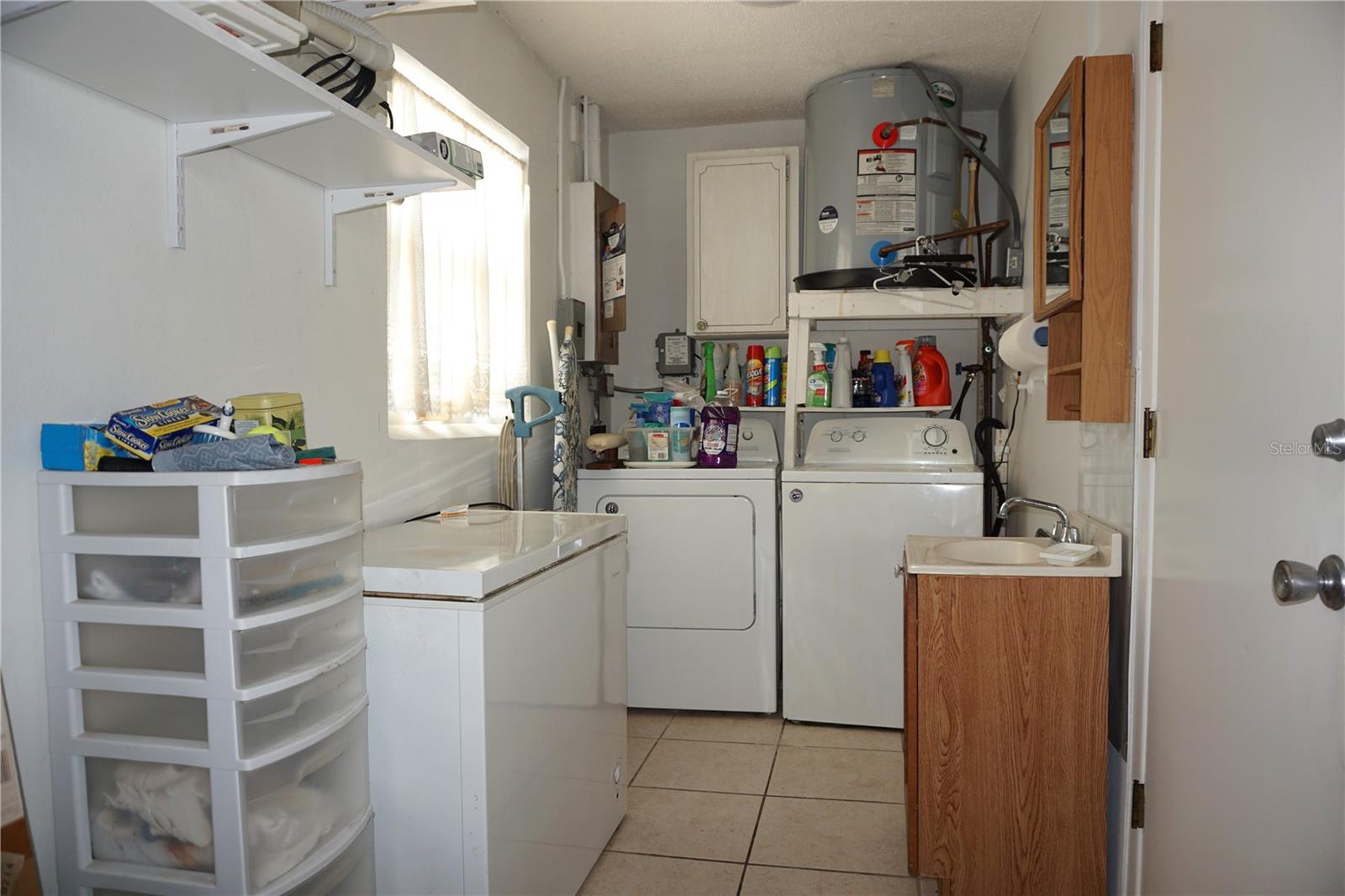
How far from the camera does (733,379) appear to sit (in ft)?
12.2

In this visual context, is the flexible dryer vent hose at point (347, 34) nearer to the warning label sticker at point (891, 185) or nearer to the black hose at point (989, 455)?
the warning label sticker at point (891, 185)

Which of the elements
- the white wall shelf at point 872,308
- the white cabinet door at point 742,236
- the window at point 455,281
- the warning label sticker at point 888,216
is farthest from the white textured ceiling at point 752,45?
the white wall shelf at point 872,308

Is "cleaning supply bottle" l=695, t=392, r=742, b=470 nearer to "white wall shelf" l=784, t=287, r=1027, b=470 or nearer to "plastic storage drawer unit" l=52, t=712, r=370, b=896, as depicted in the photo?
"white wall shelf" l=784, t=287, r=1027, b=470

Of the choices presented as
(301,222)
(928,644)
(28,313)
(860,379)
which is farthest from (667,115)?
(28,313)

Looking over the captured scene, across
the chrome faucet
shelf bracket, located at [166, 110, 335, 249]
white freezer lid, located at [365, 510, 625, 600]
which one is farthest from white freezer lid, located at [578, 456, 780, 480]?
shelf bracket, located at [166, 110, 335, 249]

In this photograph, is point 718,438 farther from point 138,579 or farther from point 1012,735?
point 138,579

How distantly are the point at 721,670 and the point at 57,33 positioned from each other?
2643 millimetres

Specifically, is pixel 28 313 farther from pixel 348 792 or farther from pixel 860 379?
pixel 860 379

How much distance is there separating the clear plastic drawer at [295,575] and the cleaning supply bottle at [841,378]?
7.81ft

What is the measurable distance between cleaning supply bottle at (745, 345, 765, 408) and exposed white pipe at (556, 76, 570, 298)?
83 cm

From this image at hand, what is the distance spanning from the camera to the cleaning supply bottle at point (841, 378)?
11.3 feet

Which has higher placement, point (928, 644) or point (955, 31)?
point (955, 31)

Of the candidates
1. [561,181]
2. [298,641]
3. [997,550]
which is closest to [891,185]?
[561,181]

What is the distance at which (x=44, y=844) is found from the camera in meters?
1.20
